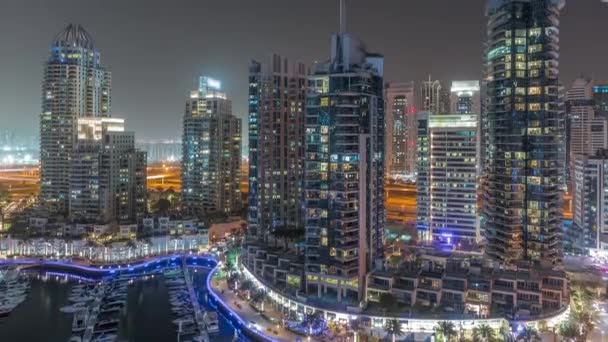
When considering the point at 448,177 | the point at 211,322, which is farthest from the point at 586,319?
the point at 211,322

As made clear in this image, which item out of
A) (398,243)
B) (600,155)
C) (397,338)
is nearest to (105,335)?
(397,338)

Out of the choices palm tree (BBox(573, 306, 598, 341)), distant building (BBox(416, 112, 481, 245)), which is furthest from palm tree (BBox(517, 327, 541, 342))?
distant building (BBox(416, 112, 481, 245))

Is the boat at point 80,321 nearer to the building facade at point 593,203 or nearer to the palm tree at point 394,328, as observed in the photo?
the palm tree at point 394,328

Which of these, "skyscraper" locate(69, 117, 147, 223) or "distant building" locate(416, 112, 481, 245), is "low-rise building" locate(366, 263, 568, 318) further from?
"skyscraper" locate(69, 117, 147, 223)

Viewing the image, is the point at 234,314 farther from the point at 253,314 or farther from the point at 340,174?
the point at 340,174

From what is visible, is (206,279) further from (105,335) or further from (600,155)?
(600,155)
